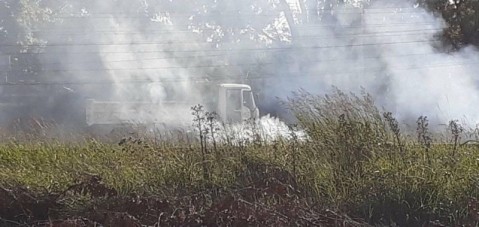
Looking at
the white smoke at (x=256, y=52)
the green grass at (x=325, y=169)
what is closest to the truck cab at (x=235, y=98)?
the white smoke at (x=256, y=52)

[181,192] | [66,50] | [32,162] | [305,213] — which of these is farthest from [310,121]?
[66,50]

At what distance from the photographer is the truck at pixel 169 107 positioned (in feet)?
53.2

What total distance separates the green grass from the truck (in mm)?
8990

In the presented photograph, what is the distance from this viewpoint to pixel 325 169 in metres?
5.67

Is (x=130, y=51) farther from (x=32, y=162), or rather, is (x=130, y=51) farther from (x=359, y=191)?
(x=359, y=191)

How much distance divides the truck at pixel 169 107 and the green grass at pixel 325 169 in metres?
8.99

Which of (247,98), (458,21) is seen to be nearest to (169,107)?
(247,98)

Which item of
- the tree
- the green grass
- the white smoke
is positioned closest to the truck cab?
the white smoke

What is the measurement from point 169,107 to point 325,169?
11747 millimetres

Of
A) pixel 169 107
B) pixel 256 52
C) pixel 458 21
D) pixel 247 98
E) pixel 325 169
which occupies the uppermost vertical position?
pixel 458 21

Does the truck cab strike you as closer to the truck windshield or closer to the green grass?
the truck windshield

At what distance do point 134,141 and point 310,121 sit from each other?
5.41 feet

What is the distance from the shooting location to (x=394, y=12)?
1725 cm

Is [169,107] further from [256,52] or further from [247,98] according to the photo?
[256,52]
